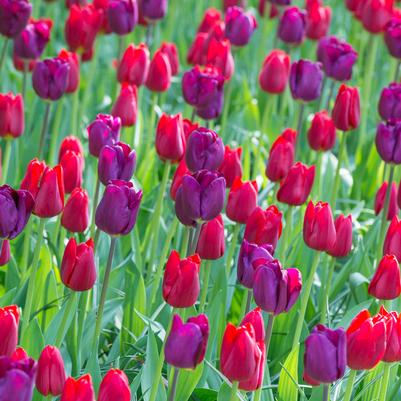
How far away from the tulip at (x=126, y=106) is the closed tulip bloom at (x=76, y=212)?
2.29 ft

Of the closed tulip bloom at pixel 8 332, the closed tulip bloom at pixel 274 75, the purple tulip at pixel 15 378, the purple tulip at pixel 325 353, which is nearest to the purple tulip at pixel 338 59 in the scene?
the closed tulip bloom at pixel 274 75

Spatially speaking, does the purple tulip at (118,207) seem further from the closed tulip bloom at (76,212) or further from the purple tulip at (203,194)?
the closed tulip bloom at (76,212)

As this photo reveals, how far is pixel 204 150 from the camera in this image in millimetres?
2480

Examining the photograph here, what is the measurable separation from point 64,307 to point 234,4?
9.31ft

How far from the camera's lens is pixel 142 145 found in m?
4.04

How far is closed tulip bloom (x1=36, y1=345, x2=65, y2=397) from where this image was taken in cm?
185

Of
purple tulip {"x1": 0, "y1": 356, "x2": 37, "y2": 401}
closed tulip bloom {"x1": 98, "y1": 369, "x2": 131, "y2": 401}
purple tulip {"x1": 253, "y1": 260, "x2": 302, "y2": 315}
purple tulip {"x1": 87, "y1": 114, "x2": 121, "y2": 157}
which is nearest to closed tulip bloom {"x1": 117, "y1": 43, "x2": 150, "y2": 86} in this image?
purple tulip {"x1": 87, "y1": 114, "x2": 121, "y2": 157}

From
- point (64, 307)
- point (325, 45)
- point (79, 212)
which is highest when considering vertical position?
point (325, 45)

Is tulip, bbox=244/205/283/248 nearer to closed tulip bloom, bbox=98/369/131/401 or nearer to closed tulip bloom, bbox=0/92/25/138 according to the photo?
closed tulip bloom, bbox=98/369/131/401

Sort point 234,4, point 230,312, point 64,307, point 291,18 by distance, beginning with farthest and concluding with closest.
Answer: point 234,4, point 291,18, point 230,312, point 64,307

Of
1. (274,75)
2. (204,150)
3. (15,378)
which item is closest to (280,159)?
(204,150)

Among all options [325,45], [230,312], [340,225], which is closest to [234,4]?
[325,45]

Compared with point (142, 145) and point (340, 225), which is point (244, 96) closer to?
point (142, 145)

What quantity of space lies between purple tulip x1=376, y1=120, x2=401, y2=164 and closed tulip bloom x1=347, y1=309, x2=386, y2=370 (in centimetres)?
93
